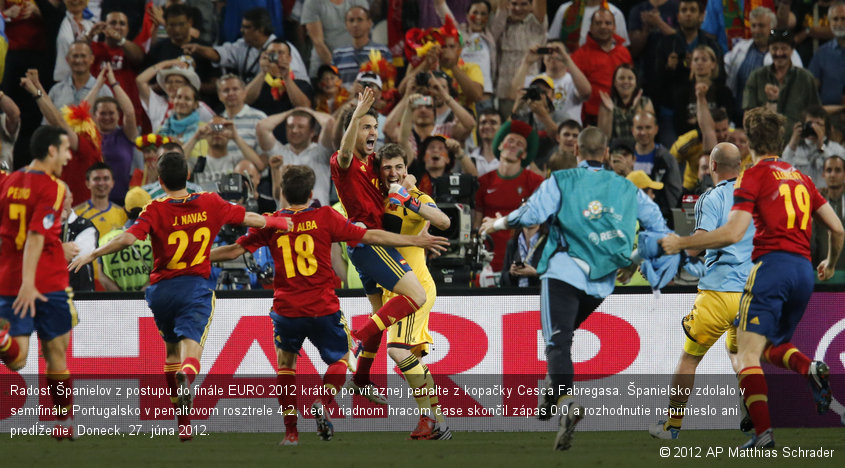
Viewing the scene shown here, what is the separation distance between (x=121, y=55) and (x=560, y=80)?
562cm

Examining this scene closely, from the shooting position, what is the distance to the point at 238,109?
43.9 ft

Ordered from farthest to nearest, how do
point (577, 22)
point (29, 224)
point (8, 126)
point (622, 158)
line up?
1. point (577, 22)
2. point (8, 126)
3. point (622, 158)
4. point (29, 224)

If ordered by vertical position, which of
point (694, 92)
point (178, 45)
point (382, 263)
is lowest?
point (382, 263)

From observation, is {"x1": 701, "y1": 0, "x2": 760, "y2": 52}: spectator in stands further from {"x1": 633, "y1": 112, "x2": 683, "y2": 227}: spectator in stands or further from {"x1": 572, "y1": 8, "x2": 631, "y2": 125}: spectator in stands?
{"x1": 633, "y1": 112, "x2": 683, "y2": 227}: spectator in stands

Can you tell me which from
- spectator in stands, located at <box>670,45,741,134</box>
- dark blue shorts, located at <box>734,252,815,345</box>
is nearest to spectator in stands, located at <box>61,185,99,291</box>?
dark blue shorts, located at <box>734,252,815,345</box>

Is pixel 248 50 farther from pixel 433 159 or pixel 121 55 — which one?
pixel 433 159

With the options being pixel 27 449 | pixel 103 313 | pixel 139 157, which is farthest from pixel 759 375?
pixel 139 157

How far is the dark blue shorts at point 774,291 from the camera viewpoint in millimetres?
7262

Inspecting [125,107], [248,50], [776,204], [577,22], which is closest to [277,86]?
[248,50]

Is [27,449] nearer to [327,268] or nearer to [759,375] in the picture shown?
[327,268]

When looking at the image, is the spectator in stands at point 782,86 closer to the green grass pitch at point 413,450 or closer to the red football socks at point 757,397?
the green grass pitch at point 413,450

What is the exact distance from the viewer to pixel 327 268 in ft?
27.4

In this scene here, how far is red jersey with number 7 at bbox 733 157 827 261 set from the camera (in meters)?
7.30

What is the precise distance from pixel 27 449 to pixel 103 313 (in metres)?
2.37
